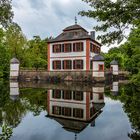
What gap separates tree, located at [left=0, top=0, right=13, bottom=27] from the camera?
26.8ft

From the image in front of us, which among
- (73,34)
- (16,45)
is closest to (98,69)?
(73,34)

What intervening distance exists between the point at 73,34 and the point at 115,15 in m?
32.8

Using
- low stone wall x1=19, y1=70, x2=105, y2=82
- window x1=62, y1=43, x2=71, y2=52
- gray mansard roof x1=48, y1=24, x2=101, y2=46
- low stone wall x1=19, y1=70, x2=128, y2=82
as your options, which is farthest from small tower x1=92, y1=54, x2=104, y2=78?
window x1=62, y1=43, x2=71, y2=52

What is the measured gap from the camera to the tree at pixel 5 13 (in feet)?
26.8

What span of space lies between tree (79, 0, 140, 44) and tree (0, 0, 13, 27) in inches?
107

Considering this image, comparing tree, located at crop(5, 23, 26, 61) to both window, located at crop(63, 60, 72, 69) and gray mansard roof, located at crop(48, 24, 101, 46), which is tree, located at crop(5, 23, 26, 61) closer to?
gray mansard roof, located at crop(48, 24, 101, 46)

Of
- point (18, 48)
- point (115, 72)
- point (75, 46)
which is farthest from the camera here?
point (18, 48)

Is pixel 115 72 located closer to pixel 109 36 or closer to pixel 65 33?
pixel 65 33

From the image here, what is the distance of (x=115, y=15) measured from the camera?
8523 mm

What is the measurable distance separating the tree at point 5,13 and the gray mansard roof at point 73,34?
3079 cm

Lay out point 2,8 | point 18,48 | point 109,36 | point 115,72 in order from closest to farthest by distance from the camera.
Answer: point 2,8 < point 109,36 < point 115,72 < point 18,48

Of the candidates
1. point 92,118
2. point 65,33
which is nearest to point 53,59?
point 65,33

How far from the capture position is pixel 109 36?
9.20m

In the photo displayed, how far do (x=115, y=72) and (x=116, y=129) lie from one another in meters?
37.3
